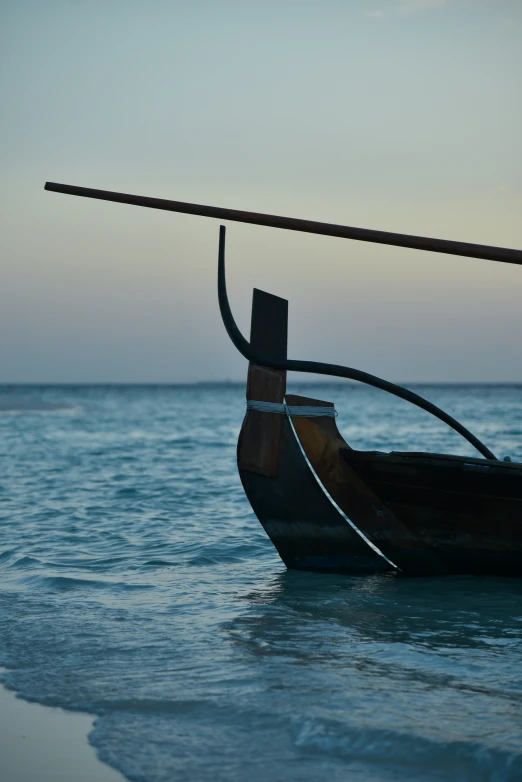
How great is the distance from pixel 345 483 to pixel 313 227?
1822 mm

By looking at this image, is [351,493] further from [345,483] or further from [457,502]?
[457,502]

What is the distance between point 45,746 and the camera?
3.40 metres

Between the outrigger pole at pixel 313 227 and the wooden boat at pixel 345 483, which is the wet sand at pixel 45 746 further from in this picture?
the outrigger pole at pixel 313 227

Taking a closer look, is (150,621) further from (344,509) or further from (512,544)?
(512,544)

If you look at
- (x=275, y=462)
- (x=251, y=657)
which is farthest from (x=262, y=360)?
(x=251, y=657)

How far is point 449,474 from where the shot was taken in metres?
5.67

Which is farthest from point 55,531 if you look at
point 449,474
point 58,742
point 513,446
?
point 513,446

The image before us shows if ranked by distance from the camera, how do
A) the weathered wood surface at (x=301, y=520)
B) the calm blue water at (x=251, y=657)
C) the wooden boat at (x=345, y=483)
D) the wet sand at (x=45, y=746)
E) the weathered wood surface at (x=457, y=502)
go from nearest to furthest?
the wet sand at (x=45, y=746) → the calm blue water at (x=251, y=657) → the weathered wood surface at (x=457, y=502) → the wooden boat at (x=345, y=483) → the weathered wood surface at (x=301, y=520)

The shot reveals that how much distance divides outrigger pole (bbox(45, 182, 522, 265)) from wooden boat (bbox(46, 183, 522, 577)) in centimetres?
53

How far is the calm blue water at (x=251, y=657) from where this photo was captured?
132 inches

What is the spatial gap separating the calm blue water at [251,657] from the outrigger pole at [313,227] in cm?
224

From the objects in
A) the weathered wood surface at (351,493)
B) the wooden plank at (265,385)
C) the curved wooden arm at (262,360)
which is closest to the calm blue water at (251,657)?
the weathered wood surface at (351,493)

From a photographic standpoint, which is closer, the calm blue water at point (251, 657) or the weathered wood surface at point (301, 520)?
the calm blue water at point (251, 657)

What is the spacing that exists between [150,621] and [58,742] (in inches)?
74.1
